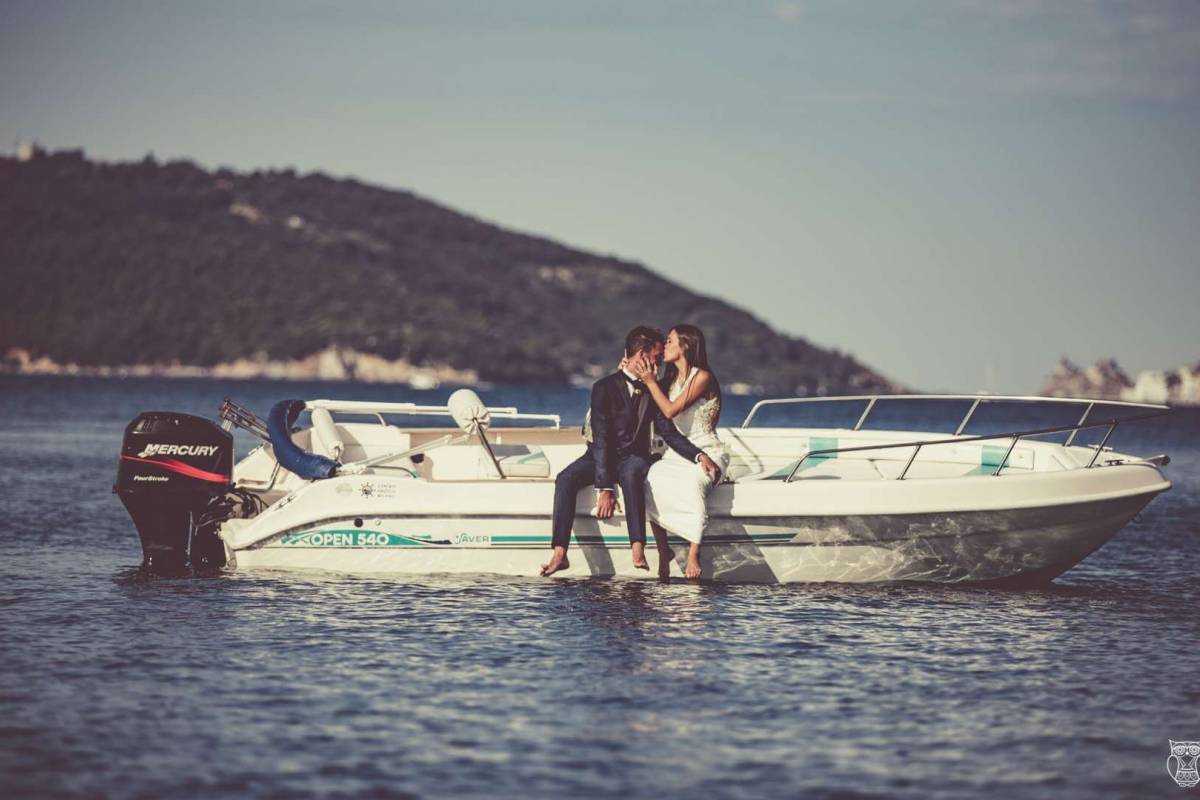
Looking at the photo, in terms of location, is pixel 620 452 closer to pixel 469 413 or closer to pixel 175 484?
pixel 469 413

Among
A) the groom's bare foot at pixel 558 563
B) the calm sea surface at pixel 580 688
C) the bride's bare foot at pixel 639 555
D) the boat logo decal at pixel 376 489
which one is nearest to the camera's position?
the calm sea surface at pixel 580 688

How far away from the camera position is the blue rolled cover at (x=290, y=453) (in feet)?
44.1

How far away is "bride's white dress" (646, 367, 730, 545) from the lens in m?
12.3

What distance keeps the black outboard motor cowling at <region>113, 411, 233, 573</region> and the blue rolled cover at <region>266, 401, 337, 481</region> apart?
1.44 feet

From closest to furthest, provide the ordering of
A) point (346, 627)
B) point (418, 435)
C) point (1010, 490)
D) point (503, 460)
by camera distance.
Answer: point (346, 627) < point (1010, 490) < point (503, 460) < point (418, 435)

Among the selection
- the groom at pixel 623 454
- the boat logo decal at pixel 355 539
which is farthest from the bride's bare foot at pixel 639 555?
the boat logo decal at pixel 355 539

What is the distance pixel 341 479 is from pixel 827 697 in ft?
18.1

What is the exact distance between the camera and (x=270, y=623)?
1126 centimetres

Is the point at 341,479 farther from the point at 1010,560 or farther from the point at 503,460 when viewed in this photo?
the point at 1010,560

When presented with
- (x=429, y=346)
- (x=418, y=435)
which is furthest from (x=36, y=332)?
(x=418, y=435)

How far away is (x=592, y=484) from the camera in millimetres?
12688

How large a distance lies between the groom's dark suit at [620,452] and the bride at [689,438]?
0.11 meters

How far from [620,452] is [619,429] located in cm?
19

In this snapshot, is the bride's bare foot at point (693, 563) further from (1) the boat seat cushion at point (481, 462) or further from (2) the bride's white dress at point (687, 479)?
(1) the boat seat cushion at point (481, 462)
